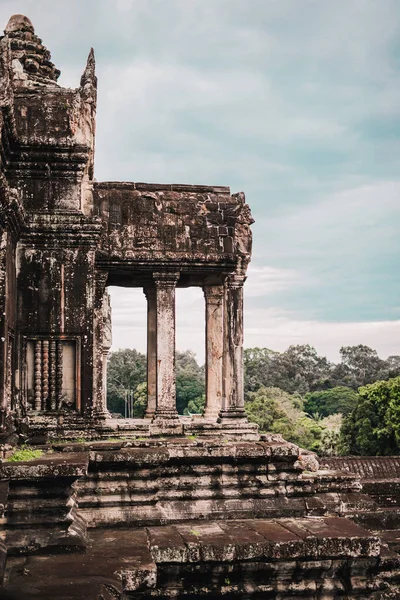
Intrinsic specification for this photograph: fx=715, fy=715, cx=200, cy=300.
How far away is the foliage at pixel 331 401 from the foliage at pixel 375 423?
30.0 meters

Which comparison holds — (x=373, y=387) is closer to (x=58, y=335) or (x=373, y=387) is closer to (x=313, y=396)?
(x=58, y=335)

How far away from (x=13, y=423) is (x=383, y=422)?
30.2 metres

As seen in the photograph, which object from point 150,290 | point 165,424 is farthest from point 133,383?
point 165,424

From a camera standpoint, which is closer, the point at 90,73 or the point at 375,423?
the point at 90,73

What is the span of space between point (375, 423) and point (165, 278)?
27.1 metres

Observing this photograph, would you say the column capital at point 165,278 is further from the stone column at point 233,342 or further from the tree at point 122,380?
the tree at point 122,380

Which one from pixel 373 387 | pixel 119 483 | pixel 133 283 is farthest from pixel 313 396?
pixel 119 483

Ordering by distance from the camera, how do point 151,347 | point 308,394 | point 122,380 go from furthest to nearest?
1. point 308,394
2. point 122,380
3. point 151,347

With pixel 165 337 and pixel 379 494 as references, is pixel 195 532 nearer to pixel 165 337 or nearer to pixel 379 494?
pixel 165 337

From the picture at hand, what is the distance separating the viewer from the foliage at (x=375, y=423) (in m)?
34.7

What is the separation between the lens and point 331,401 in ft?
231

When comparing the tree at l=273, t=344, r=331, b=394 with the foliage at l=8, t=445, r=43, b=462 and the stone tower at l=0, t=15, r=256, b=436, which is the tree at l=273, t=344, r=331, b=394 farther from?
the foliage at l=8, t=445, r=43, b=462

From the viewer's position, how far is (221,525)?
7633mm

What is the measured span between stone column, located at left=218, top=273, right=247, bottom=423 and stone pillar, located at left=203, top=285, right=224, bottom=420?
1.95ft
